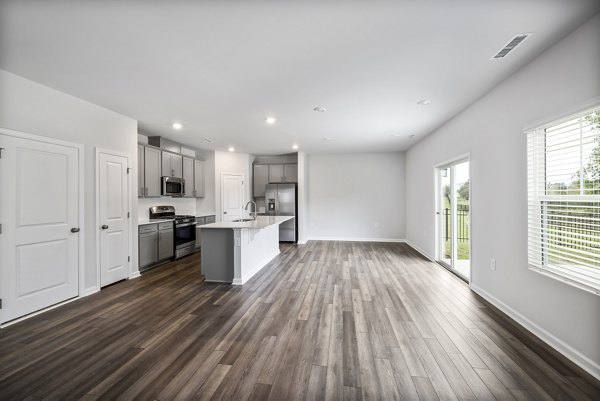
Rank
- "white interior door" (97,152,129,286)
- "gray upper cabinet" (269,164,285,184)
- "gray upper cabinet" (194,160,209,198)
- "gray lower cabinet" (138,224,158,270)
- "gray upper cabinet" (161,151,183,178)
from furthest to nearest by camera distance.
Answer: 1. "gray upper cabinet" (269,164,285,184)
2. "gray upper cabinet" (194,160,209,198)
3. "gray upper cabinet" (161,151,183,178)
4. "gray lower cabinet" (138,224,158,270)
5. "white interior door" (97,152,129,286)

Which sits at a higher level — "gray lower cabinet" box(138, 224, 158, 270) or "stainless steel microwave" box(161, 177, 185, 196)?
"stainless steel microwave" box(161, 177, 185, 196)

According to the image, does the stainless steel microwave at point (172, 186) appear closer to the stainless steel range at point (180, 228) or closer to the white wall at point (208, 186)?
the stainless steel range at point (180, 228)

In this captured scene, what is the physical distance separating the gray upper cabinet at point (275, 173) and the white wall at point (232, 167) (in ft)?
2.05

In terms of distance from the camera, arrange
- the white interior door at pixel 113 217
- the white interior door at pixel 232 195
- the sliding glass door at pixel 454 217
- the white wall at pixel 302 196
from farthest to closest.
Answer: the white wall at pixel 302 196
the white interior door at pixel 232 195
the sliding glass door at pixel 454 217
the white interior door at pixel 113 217

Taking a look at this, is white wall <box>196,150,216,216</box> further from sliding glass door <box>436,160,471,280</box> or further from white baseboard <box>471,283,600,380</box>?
white baseboard <box>471,283,600,380</box>

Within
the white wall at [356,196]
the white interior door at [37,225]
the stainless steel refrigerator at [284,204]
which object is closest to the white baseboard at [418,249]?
the white wall at [356,196]

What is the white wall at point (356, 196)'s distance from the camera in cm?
756

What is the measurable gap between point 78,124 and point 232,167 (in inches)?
159

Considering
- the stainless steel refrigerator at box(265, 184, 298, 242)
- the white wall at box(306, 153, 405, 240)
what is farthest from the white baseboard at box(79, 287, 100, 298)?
the white wall at box(306, 153, 405, 240)

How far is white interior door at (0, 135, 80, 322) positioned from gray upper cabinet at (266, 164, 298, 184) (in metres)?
4.84

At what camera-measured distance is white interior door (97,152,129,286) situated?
371 cm

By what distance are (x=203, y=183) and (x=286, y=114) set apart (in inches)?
146

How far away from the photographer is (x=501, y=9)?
1799 mm

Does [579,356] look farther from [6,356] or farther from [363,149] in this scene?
[363,149]
